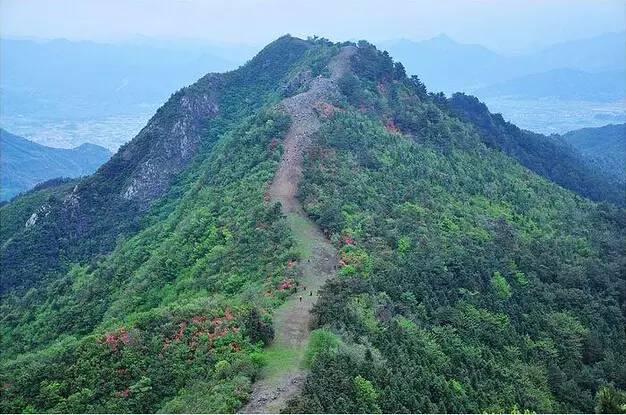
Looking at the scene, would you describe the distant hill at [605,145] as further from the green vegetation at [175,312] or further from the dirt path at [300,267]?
the green vegetation at [175,312]

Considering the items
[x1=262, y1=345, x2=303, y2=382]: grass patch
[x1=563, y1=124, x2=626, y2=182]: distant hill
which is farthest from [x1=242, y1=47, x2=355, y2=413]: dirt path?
[x1=563, y1=124, x2=626, y2=182]: distant hill

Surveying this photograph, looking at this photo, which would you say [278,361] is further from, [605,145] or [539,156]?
[605,145]

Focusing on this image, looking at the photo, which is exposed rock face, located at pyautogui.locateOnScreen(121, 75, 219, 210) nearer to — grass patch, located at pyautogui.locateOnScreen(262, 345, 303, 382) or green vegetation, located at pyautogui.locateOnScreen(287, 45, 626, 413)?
green vegetation, located at pyautogui.locateOnScreen(287, 45, 626, 413)

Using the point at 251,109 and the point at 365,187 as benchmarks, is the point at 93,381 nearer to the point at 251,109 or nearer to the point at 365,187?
the point at 365,187

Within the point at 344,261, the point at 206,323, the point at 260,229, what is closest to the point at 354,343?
the point at 206,323

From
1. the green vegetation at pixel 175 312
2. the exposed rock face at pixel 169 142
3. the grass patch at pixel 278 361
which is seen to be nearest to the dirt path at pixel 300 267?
the grass patch at pixel 278 361

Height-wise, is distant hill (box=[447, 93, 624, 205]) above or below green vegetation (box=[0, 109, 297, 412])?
above

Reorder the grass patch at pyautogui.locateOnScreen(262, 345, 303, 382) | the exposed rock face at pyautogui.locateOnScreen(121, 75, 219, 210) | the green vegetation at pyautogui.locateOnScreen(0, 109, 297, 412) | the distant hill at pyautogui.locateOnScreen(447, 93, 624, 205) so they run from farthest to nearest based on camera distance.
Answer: the distant hill at pyautogui.locateOnScreen(447, 93, 624, 205)
the exposed rock face at pyautogui.locateOnScreen(121, 75, 219, 210)
the green vegetation at pyautogui.locateOnScreen(0, 109, 297, 412)
the grass patch at pyautogui.locateOnScreen(262, 345, 303, 382)

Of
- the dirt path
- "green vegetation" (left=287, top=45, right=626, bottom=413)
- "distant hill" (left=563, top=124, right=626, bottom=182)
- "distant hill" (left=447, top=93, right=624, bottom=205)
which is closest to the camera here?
the dirt path
